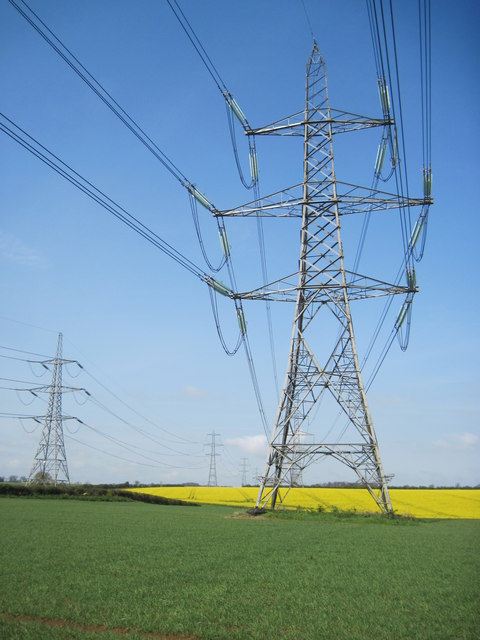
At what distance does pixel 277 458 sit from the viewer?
2850cm

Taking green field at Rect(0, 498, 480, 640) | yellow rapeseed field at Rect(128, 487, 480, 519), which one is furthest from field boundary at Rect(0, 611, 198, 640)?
yellow rapeseed field at Rect(128, 487, 480, 519)

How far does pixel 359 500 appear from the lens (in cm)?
4816

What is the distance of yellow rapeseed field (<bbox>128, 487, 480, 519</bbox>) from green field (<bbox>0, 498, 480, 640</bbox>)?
2233 centimetres

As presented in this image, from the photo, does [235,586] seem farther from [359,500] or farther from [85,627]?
[359,500]

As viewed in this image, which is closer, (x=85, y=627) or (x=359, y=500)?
(x=85, y=627)

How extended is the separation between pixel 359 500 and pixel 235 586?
4073cm

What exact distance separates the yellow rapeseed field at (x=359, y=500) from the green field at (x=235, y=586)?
73.2ft

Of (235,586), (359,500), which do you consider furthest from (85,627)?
(359,500)

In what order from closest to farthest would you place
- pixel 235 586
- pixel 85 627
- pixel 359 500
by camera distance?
pixel 85 627 < pixel 235 586 < pixel 359 500

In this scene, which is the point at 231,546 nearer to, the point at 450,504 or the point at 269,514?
the point at 269,514

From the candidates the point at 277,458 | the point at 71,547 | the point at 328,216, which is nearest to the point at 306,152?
the point at 328,216

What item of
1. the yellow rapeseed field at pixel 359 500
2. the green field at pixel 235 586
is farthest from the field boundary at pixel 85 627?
the yellow rapeseed field at pixel 359 500

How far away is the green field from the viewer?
26.1 ft

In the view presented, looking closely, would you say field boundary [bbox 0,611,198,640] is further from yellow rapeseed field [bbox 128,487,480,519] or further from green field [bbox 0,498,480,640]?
yellow rapeseed field [bbox 128,487,480,519]
